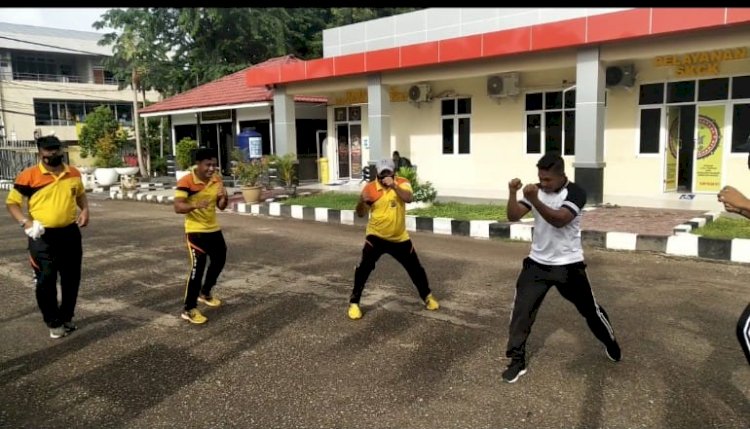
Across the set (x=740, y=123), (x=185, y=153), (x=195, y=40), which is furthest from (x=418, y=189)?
(x=195, y=40)

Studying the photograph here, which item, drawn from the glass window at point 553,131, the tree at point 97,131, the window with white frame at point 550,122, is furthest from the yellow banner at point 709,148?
the tree at point 97,131

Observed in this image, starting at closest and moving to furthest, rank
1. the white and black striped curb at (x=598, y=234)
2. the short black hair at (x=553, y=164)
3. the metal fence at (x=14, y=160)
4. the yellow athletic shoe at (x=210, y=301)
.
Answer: the short black hair at (x=553, y=164) → the yellow athletic shoe at (x=210, y=301) → the white and black striped curb at (x=598, y=234) → the metal fence at (x=14, y=160)

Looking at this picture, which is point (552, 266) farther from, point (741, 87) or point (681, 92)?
point (681, 92)

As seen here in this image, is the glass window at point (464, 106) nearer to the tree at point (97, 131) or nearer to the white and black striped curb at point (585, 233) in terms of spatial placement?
the white and black striped curb at point (585, 233)

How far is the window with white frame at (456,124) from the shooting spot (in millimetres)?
15945

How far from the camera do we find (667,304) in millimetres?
5402

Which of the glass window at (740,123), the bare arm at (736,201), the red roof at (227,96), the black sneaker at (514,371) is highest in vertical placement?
the red roof at (227,96)

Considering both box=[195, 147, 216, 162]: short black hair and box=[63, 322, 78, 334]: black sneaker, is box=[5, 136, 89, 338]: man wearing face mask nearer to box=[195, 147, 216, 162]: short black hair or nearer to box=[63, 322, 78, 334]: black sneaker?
box=[63, 322, 78, 334]: black sneaker

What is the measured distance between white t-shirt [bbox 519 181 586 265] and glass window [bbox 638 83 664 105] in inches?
403

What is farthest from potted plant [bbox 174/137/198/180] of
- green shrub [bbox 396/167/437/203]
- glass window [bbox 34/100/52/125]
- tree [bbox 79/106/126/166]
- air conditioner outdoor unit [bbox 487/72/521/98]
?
glass window [bbox 34/100/52/125]

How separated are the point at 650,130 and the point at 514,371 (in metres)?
10.8

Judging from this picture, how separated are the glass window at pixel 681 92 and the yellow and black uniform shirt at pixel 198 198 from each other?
1084 centimetres

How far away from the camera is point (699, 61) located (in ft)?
38.7

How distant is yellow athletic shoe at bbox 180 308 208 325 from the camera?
505 centimetres
